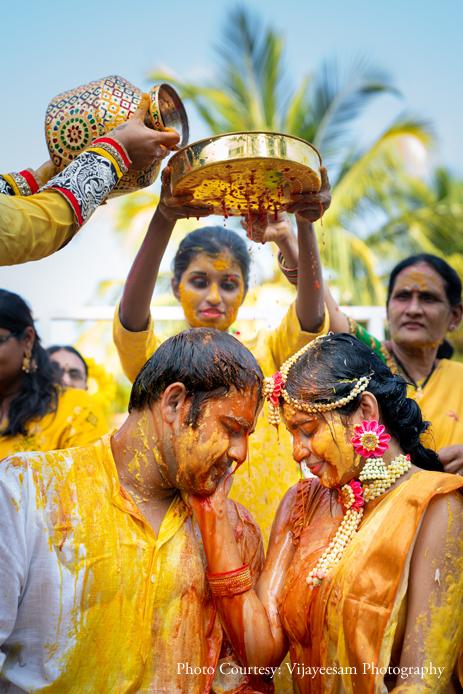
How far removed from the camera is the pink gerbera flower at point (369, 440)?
7.46ft

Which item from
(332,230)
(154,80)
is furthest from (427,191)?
(154,80)

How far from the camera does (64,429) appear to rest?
152 inches

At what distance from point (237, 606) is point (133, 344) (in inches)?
60.9

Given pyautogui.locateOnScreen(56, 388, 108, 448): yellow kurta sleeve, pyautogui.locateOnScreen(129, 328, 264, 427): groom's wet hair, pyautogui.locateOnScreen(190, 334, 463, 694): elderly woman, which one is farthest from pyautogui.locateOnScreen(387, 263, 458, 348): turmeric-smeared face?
pyautogui.locateOnScreen(56, 388, 108, 448): yellow kurta sleeve

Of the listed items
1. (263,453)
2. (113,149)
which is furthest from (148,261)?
(263,453)

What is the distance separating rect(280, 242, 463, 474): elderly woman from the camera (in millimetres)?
3775

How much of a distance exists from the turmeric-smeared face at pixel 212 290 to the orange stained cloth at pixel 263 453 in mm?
289

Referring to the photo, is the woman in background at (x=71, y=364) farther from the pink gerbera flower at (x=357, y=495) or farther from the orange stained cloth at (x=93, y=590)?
the pink gerbera flower at (x=357, y=495)

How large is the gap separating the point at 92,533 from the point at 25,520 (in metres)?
0.23

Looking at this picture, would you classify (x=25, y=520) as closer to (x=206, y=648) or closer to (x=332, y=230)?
(x=206, y=648)

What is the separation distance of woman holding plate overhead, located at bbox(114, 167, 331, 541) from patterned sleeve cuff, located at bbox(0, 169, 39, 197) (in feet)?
1.86

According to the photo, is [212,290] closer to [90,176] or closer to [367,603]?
[90,176]

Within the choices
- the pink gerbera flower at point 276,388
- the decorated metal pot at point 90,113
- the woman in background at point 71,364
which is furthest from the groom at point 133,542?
the woman in background at point 71,364

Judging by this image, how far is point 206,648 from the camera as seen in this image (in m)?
2.18
